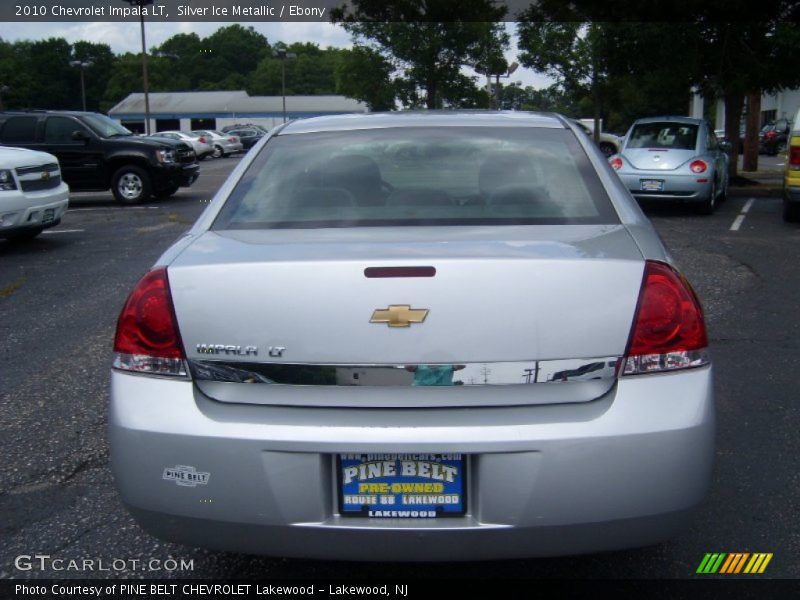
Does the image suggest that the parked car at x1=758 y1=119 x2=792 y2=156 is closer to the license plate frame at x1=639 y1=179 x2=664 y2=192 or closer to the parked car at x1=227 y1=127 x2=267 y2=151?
the license plate frame at x1=639 y1=179 x2=664 y2=192

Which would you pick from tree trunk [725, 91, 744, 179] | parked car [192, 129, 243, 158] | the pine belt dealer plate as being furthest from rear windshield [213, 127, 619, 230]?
parked car [192, 129, 243, 158]

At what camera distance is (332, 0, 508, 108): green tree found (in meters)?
39.3

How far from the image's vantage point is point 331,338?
2.41m

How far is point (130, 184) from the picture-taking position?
16047 mm

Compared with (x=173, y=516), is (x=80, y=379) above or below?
below

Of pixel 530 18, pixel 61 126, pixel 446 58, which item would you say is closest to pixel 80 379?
pixel 61 126

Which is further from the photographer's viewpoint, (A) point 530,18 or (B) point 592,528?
(A) point 530,18

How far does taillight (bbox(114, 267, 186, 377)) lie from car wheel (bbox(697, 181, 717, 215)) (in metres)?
12.4

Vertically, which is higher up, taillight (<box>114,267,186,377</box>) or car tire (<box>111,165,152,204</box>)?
taillight (<box>114,267,186,377</box>)

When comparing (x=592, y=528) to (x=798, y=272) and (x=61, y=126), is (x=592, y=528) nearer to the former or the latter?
(x=798, y=272)

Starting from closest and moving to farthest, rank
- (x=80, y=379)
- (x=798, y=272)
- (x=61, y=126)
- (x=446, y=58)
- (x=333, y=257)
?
(x=333, y=257)
(x=80, y=379)
(x=798, y=272)
(x=61, y=126)
(x=446, y=58)

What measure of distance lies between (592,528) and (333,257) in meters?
1.04

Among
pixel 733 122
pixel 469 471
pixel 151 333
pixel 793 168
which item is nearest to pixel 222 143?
pixel 733 122

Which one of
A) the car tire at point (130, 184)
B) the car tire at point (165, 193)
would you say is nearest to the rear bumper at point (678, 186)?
the car tire at point (165, 193)
